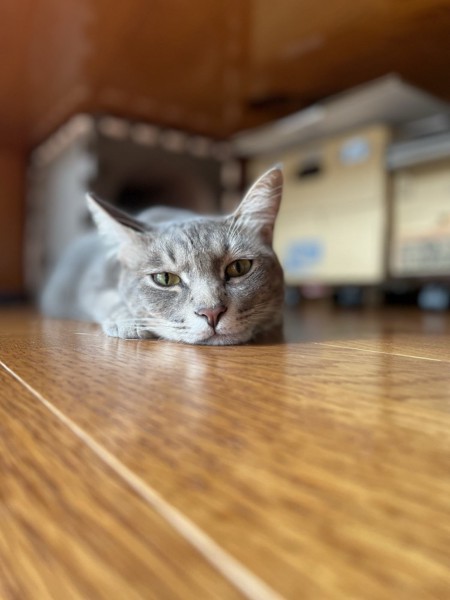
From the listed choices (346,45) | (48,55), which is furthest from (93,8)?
(346,45)

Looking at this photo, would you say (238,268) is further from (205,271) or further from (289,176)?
(289,176)

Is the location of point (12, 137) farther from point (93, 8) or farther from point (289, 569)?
point (289, 569)

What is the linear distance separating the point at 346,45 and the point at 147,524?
2.14m

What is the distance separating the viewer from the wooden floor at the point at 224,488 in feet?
0.68

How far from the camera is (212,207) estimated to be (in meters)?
2.92

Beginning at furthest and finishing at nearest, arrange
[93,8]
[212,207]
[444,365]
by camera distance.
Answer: [212,207], [93,8], [444,365]

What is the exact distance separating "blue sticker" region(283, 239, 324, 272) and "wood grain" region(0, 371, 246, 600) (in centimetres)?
235

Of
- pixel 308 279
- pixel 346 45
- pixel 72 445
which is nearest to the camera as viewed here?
pixel 72 445

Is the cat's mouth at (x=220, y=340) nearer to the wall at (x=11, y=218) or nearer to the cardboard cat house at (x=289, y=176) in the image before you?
the cardboard cat house at (x=289, y=176)

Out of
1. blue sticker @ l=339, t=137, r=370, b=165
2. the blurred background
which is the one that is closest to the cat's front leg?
the blurred background

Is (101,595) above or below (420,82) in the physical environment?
below

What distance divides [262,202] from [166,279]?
0.91 ft

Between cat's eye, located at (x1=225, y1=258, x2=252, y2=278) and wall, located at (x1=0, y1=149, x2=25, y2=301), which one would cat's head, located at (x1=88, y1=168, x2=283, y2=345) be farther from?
wall, located at (x1=0, y1=149, x2=25, y2=301)

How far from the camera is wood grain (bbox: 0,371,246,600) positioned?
0.20 m
